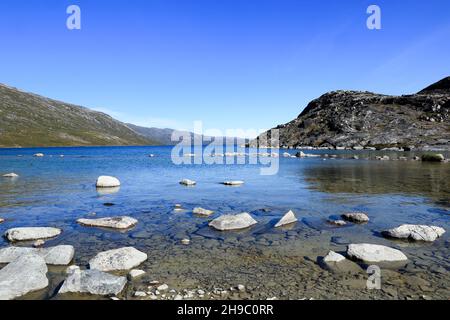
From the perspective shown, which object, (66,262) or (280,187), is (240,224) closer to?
(66,262)

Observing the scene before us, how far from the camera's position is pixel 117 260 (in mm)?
11047

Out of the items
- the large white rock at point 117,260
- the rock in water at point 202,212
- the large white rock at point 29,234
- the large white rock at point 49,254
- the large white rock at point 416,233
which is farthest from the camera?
the rock in water at point 202,212

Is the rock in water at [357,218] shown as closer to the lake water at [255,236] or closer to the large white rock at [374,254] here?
the lake water at [255,236]

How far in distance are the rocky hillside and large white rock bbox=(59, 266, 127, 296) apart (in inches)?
4948

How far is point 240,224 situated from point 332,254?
5509 mm

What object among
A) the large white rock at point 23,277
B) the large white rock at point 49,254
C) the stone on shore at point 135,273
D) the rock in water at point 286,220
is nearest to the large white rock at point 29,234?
the large white rock at point 49,254

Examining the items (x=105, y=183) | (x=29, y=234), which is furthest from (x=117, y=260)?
(x=105, y=183)

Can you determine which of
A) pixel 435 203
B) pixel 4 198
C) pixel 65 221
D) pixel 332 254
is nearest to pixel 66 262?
pixel 65 221

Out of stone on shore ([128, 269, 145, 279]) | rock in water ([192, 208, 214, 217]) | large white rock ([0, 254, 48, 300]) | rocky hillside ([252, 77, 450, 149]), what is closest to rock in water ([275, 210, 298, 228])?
rock in water ([192, 208, 214, 217])

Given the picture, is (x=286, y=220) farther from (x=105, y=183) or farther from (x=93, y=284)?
(x=105, y=183)

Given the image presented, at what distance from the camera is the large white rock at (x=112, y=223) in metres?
16.2

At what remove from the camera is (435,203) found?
22.8m

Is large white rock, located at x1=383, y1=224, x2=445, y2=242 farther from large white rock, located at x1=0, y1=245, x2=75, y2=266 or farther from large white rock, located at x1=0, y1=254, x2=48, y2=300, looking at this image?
A: large white rock, located at x1=0, y1=254, x2=48, y2=300

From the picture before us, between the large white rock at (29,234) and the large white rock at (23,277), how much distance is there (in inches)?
179
